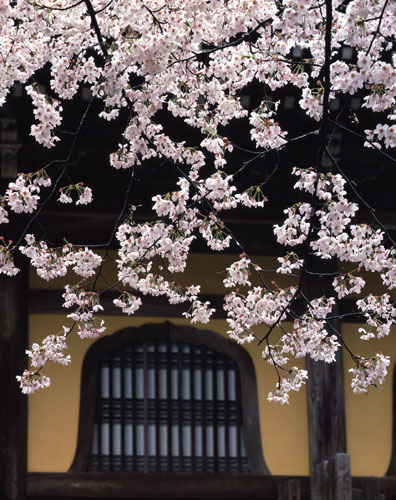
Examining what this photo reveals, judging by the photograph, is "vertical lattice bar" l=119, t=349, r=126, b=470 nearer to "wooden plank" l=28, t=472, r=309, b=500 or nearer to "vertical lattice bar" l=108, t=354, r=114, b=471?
"vertical lattice bar" l=108, t=354, r=114, b=471

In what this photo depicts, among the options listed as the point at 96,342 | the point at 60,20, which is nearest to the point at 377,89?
the point at 60,20

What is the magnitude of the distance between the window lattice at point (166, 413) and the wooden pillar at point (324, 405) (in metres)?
0.78

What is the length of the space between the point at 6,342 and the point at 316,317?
292 centimetres

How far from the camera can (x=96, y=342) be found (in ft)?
34.6

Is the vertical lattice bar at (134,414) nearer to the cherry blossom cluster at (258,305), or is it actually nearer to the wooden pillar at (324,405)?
the wooden pillar at (324,405)

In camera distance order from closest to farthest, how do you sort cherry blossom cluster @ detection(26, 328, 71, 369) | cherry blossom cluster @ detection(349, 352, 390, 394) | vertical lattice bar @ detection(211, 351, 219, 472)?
cherry blossom cluster @ detection(349, 352, 390, 394)
cherry blossom cluster @ detection(26, 328, 71, 369)
vertical lattice bar @ detection(211, 351, 219, 472)

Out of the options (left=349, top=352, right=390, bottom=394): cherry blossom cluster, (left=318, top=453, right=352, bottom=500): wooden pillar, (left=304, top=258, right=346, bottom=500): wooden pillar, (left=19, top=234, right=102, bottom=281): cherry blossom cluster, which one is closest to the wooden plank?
(left=304, top=258, right=346, bottom=500): wooden pillar

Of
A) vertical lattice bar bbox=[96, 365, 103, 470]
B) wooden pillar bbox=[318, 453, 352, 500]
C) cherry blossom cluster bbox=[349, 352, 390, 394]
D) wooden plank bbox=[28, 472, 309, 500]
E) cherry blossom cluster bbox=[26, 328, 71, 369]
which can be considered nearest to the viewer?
cherry blossom cluster bbox=[349, 352, 390, 394]

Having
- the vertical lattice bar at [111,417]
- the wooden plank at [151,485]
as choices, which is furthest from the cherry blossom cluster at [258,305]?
the vertical lattice bar at [111,417]

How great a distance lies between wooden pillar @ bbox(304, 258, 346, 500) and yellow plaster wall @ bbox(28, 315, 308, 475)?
303 millimetres

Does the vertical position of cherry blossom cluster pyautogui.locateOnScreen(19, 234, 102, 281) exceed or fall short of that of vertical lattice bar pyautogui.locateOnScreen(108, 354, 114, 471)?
it exceeds it

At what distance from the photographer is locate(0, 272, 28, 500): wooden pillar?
948 cm

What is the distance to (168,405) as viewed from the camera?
34.4ft

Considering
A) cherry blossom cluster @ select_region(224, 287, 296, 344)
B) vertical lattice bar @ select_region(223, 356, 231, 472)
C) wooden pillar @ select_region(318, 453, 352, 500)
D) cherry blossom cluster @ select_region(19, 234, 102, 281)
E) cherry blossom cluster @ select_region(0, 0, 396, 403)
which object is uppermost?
cherry blossom cluster @ select_region(0, 0, 396, 403)
